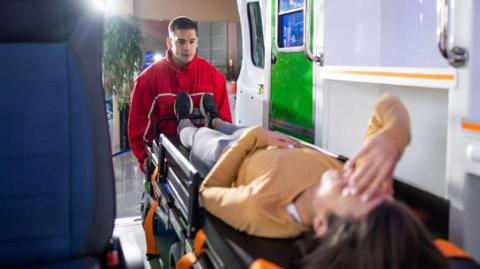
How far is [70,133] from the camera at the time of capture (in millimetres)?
1487

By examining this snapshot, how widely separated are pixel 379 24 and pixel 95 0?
1.95 m

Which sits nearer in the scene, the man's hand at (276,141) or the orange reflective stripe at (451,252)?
the orange reflective stripe at (451,252)

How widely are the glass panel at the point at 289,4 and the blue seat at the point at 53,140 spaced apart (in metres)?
2.05

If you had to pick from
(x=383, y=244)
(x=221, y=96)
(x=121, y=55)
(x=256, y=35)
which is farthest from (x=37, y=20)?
(x=121, y=55)

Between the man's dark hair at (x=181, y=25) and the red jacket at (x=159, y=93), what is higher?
the man's dark hair at (x=181, y=25)

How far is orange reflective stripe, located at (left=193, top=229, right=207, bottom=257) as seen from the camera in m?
1.84

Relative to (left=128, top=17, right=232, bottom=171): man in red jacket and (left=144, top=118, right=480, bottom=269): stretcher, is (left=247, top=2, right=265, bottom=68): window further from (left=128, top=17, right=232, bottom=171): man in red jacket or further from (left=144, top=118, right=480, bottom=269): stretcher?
(left=144, top=118, right=480, bottom=269): stretcher

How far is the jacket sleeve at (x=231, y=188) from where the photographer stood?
1.74 meters

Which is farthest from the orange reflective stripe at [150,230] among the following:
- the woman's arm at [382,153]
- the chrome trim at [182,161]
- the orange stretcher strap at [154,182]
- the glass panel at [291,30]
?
the woman's arm at [382,153]

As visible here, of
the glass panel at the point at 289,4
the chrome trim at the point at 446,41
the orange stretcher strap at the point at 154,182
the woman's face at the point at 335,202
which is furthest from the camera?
the glass panel at the point at 289,4

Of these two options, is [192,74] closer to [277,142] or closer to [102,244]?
[277,142]

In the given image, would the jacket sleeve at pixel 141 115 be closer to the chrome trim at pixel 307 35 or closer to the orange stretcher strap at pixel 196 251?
the chrome trim at pixel 307 35

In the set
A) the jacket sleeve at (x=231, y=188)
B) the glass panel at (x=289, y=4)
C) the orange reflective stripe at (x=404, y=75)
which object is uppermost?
the glass panel at (x=289, y=4)

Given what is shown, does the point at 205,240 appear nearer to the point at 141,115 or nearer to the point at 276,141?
the point at 276,141
